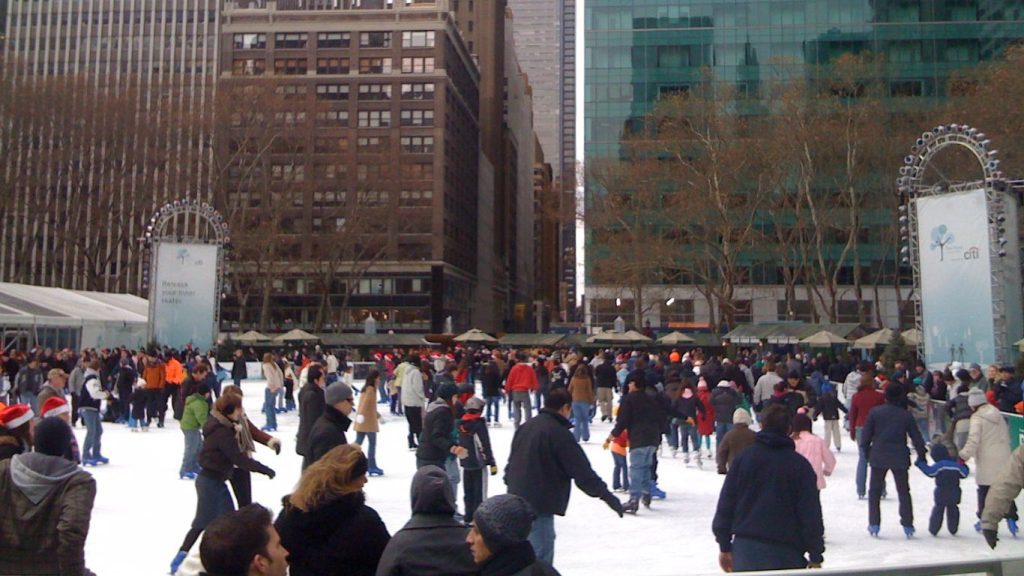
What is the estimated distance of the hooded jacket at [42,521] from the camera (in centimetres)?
399

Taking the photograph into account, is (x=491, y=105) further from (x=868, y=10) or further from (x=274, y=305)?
(x=868, y=10)

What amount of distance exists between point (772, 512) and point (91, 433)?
11.2 metres

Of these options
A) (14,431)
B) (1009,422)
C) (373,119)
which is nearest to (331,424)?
(14,431)

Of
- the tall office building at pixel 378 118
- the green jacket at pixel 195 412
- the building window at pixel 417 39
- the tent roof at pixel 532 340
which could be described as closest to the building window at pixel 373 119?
the tall office building at pixel 378 118

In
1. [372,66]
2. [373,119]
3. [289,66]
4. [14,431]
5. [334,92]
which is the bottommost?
[14,431]

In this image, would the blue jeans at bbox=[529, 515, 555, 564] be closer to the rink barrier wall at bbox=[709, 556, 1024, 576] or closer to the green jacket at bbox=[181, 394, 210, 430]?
the rink barrier wall at bbox=[709, 556, 1024, 576]

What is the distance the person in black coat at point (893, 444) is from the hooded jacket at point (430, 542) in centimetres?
654

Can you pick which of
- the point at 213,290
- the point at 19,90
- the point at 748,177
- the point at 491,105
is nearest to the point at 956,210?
the point at 748,177

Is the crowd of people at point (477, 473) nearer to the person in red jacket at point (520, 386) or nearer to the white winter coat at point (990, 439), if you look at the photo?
the white winter coat at point (990, 439)

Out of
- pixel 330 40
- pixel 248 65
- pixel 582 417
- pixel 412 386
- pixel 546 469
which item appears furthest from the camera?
pixel 330 40

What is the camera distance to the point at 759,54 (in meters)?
61.2

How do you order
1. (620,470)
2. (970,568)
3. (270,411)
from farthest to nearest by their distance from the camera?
(270,411), (620,470), (970,568)

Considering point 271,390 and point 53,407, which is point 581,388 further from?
point 53,407

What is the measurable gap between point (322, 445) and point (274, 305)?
71.0 m
